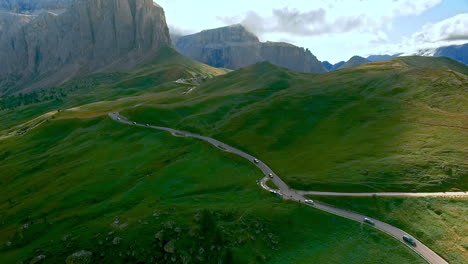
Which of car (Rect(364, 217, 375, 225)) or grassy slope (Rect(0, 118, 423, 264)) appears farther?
car (Rect(364, 217, 375, 225))

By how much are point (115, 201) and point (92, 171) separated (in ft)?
101

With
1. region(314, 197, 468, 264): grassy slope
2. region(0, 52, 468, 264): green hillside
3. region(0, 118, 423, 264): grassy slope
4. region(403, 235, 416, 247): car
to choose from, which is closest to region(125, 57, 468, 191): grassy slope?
region(0, 52, 468, 264): green hillside

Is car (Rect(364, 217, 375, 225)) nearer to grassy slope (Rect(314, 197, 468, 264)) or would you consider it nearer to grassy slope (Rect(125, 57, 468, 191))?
grassy slope (Rect(314, 197, 468, 264))

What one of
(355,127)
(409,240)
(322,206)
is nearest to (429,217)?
(409,240)

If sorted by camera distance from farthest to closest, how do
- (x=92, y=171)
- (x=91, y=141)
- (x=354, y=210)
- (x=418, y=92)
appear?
(x=418, y=92) < (x=91, y=141) < (x=92, y=171) < (x=354, y=210)

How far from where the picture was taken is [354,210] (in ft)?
209

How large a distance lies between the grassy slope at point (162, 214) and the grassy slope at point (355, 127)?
1744cm

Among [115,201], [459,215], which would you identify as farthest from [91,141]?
[459,215]

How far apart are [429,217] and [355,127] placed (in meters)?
66.7

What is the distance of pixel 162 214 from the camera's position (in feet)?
213

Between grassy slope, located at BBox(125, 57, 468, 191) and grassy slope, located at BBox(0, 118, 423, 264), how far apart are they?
17.4m

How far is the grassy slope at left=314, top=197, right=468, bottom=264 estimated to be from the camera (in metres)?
51.2

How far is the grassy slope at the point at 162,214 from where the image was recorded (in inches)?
2092

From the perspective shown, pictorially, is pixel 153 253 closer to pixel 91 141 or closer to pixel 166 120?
pixel 91 141
